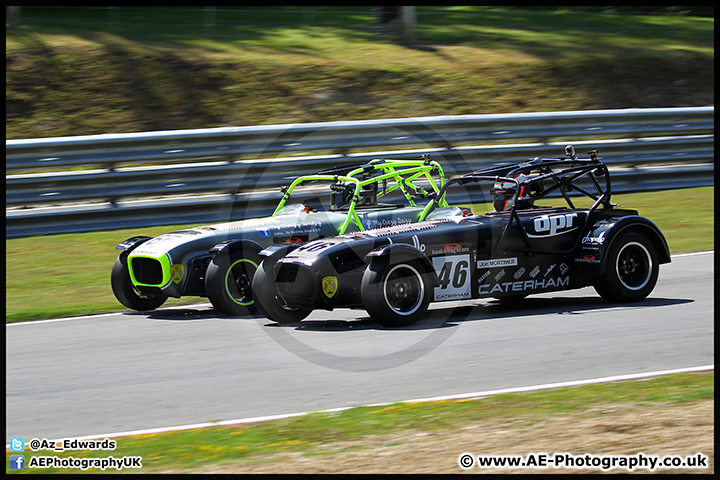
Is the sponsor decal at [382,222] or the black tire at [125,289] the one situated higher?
the sponsor decal at [382,222]

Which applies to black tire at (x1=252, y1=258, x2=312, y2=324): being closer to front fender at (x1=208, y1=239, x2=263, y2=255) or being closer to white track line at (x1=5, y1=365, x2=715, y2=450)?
front fender at (x1=208, y1=239, x2=263, y2=255)

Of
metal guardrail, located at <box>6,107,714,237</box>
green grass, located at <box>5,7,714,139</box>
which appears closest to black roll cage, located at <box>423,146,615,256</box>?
metal guardrail, located at <box>6,107,714,237</box>

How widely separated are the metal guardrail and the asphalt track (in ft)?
15.1

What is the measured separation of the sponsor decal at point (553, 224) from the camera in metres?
9.03

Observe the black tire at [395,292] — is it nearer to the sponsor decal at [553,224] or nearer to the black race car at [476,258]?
the black race car at [476,258]

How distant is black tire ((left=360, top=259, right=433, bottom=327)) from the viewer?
317 inches

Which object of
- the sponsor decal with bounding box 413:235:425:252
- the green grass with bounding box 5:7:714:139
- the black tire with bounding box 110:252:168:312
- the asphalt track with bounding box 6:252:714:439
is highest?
the green grass with bounding box 5:7:714:139

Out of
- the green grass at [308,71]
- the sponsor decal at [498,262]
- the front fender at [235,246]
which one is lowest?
the sponsor decal at [498,262]

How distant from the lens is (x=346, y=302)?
8383 millimetres

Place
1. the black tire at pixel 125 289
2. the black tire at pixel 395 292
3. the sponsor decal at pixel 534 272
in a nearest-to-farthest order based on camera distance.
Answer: the black tire at pixel 395 292 < the sponsor decal at pixel 534 272 < the black tire at pixel 125 289

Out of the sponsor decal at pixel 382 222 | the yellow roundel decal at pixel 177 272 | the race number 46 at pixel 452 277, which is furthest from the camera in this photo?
the sponsor decal at pixel 382 222

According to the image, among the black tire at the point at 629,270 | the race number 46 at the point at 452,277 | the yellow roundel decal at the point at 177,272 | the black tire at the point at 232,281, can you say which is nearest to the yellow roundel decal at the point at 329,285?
the race number 46 at the point at 452,277

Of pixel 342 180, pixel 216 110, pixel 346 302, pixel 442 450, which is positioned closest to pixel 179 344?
pixel 346 302

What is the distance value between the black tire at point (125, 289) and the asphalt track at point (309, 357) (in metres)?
0.16
